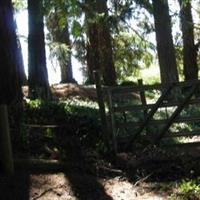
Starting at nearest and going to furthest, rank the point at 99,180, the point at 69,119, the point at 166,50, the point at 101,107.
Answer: the point at 99,180, the point at 101,107, the point at 69,119, the point at 166,50

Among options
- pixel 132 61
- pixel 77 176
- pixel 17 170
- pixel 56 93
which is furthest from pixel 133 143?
pixel 132 61

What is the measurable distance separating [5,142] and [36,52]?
9716mm

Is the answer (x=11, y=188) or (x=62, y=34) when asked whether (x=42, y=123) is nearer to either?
(x=11, y=188)

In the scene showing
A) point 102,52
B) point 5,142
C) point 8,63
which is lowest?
point 5,142

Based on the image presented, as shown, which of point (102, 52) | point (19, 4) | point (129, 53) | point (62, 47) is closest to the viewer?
point (62, 47)

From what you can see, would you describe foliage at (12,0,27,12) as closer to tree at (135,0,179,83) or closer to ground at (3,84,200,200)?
tree at (135,0,179,83)

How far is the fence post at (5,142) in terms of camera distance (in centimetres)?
809

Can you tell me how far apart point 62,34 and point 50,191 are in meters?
21.9

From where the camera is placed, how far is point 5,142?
814cm

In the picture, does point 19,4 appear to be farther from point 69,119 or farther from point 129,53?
point 69,119

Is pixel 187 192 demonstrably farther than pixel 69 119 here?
No

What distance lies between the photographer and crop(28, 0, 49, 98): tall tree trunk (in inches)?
689

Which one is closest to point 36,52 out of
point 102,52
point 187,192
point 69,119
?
point 69,119

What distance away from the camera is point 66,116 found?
12531 millimetres
